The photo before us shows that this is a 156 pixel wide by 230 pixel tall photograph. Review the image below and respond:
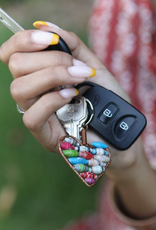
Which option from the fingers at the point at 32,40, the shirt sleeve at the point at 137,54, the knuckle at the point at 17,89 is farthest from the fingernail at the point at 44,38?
the shirt sleeve at the point at 137,54

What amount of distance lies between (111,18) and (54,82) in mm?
816

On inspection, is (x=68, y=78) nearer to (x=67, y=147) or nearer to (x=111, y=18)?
(x=67, y=147)

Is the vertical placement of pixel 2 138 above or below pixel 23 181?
above

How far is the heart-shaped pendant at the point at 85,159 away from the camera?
52 centimetres

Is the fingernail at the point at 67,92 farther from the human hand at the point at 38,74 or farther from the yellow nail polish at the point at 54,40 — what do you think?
the yellow nail polish at the point at 54,40

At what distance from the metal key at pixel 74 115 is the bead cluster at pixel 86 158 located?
73 millimetres

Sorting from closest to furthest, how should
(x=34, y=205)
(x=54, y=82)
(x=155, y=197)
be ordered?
(x=54, y=82) → (x=155, y=197) → (x=34, y=205)

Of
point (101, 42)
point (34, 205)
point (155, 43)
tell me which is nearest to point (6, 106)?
point (34, 205)

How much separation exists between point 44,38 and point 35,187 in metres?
1.27

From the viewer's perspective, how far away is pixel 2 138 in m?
1.76

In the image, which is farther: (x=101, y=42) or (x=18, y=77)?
(x=101, y=42)

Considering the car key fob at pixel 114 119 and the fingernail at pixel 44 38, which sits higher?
the fingernail at pixel 44 38

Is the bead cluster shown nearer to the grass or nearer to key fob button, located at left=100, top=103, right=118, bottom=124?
key fob button, located at left=100, top=103, right=118, bottom=124

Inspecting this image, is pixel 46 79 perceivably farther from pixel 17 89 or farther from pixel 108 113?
pixel 108 113
